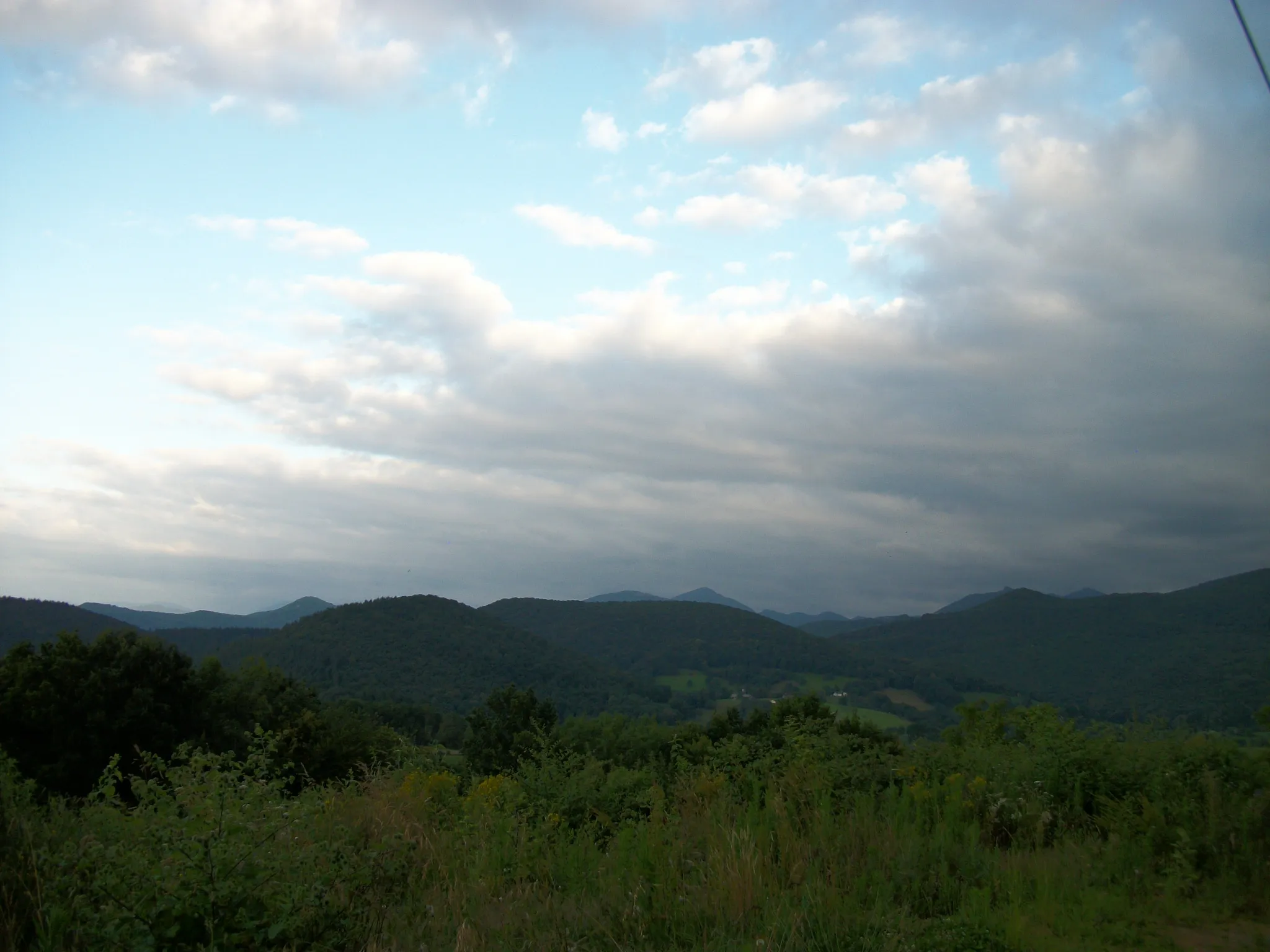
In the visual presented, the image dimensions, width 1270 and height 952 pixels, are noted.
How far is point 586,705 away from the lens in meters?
90.8

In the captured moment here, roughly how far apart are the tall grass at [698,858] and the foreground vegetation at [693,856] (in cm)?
2

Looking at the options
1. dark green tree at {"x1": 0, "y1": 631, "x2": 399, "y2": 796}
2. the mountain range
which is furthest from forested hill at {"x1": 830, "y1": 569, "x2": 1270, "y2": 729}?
dark green tree at {"x1": 0, "y1": 631, "x2": 399, "y2": 796}

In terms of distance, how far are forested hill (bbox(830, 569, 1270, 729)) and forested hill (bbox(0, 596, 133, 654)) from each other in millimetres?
29701

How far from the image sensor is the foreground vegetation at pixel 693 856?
14.4ft

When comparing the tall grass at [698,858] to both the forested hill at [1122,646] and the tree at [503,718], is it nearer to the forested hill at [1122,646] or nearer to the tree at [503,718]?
the forested hill at [1122,646]

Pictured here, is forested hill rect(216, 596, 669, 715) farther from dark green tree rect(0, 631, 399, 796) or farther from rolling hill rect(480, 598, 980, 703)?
dark green tree rect(0, 631, 399, 796)

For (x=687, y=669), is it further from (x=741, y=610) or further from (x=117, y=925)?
(x=117, y=925)

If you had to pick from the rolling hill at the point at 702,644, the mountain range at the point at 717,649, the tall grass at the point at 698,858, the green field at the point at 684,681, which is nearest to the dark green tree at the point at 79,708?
the mountain range at the point at 717,649

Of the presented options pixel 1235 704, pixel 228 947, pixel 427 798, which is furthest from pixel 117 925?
pixel 1235 704

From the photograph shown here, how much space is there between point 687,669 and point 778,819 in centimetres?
11424

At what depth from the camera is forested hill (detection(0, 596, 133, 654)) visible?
1347 inches

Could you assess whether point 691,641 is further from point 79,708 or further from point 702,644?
point 79,708

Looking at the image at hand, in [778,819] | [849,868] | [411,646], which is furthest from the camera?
[411,646]

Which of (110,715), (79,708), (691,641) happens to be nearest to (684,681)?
(691,641)
